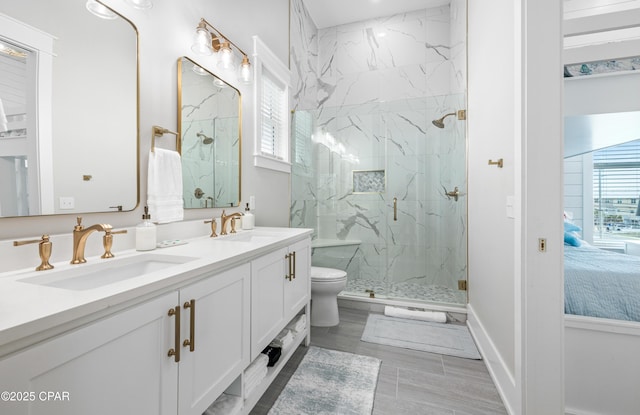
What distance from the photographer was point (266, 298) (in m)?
1.37

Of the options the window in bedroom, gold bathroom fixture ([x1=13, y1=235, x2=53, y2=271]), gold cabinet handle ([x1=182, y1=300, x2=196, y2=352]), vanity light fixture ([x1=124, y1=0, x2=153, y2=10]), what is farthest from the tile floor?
the window in bedroom

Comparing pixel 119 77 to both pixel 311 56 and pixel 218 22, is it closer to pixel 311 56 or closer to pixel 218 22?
pixel 218 22

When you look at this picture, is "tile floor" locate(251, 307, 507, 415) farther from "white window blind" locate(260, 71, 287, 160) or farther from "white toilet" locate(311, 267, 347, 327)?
"white window blind" locate(260, 71, 287, 160)

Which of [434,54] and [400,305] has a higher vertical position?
[434,54]

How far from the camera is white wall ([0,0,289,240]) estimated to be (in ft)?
3.33

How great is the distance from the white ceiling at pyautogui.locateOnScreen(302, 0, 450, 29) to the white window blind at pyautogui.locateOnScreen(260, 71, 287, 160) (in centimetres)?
145

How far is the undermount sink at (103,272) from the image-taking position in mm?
828

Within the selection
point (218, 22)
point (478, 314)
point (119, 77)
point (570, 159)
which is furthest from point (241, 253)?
point (570, 159)

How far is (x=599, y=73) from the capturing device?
1963 mm

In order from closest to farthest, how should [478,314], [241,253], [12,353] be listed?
[12,353]
[241,253]
[478,314]

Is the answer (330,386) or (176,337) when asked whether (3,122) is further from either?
(330,386)

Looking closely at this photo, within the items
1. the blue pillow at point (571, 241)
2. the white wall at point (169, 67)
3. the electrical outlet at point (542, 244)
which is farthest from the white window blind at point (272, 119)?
the blue pillow at point (571, 241)

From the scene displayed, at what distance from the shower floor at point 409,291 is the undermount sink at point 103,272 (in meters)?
2.15

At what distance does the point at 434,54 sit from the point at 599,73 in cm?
172
